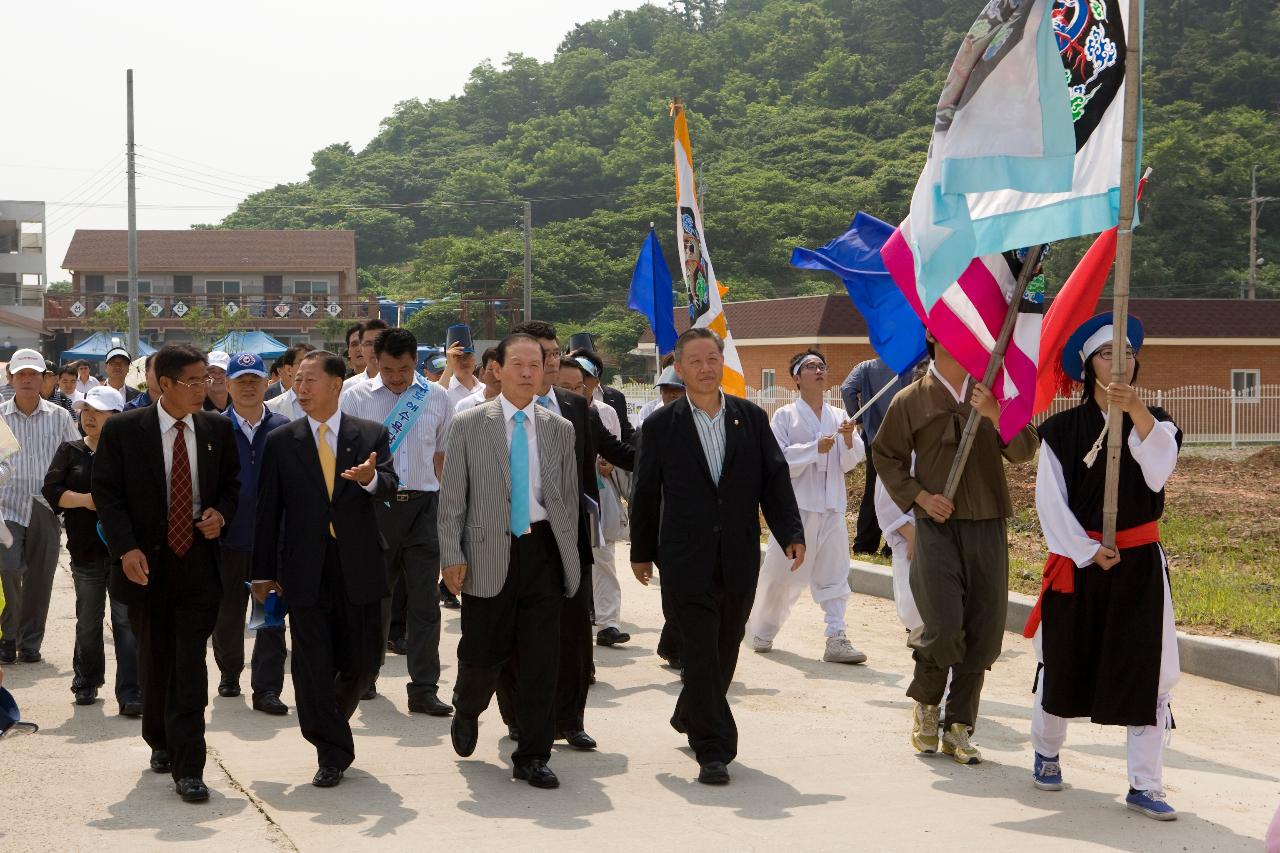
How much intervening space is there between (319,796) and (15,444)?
7.95ft

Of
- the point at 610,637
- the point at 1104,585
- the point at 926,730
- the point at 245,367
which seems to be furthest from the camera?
the point at 610,637

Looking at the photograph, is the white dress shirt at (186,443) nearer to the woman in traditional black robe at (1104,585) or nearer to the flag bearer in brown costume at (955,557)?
the flag bearer in brown costume at (955,557)

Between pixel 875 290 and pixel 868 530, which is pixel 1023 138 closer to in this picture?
pixel 875 290

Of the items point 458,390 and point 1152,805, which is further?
point 458,390

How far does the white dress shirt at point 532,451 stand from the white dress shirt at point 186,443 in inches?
54.2

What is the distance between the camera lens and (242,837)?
18.3ft

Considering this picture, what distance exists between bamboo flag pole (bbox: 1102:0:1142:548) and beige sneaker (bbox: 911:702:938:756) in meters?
1.36

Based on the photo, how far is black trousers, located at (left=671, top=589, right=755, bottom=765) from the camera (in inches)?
256

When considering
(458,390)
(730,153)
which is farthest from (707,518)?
(730,153)

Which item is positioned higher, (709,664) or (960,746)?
(709,664)

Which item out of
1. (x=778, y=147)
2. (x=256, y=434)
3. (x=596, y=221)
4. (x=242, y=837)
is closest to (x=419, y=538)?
(x=256, y=434)

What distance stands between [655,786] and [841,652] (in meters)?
3.22

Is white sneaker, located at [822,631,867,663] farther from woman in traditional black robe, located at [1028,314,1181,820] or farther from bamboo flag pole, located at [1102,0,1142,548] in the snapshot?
bamboo flag pole, located at [1102,0,1142,548]

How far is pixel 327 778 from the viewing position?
6.34 meters
